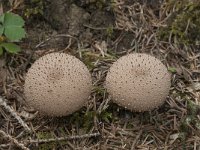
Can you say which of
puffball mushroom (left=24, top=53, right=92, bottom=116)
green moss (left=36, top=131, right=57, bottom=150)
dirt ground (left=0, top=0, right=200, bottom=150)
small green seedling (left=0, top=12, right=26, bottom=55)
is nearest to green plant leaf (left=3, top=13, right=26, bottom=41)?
small green seedling (left=0, top=12, right=26, bottom=55)

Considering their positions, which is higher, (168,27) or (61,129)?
(168,27)

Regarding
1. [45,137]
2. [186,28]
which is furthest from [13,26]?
[186,28]

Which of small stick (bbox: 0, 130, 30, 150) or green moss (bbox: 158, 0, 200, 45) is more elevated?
green moss (bbox: 158, 0, 200, 45)

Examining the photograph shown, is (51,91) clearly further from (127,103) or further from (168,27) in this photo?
(168,27)

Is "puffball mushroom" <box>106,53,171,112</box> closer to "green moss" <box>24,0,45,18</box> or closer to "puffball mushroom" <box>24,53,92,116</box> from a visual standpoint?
"puffball mushroom" <box>24,53,92,116</box>

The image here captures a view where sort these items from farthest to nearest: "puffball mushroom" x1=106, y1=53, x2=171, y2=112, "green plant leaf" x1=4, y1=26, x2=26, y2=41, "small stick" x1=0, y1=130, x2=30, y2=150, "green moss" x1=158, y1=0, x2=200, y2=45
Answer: "green moss" x1=158, y1=0, x2=200, y2=45
"green plant leaf" x1=4, y1=26, x2=26, y2=41
"puffball mushroom" x1=106, y1=53, x2=171, y2=112
"small stick" x1=0, y1=130, x2=30, y2=150

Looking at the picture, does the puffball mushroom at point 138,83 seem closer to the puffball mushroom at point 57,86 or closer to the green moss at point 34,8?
the puffball mushroom at point 57,86

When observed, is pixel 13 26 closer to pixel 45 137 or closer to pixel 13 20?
pixel 13 20

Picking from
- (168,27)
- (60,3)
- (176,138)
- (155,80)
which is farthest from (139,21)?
(176,138)
